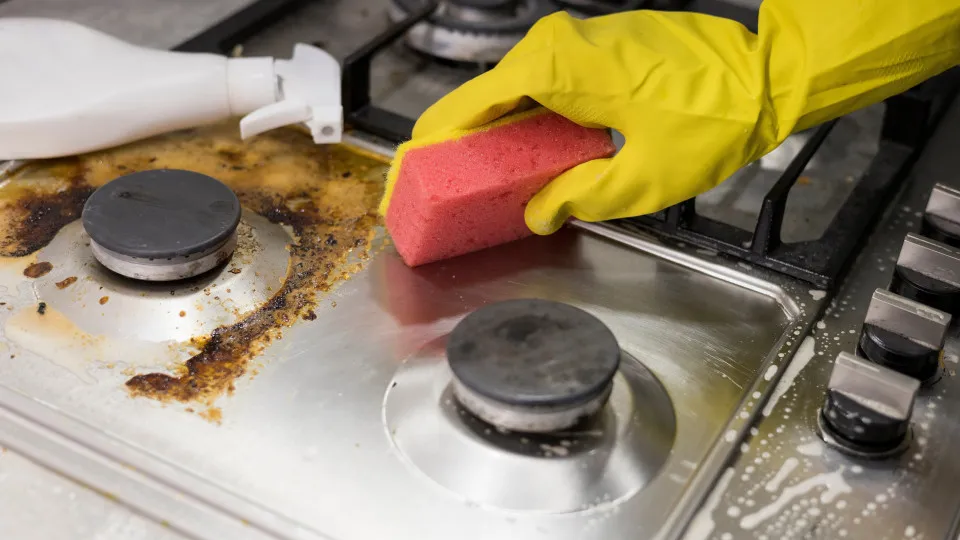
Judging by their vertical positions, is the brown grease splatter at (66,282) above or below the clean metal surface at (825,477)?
below

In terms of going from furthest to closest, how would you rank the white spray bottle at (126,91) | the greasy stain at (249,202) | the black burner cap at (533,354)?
the white spray bottle at (126,91) → the greasy stain at (249,202) → the black burner cap at (533,354)

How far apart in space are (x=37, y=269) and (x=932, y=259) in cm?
72

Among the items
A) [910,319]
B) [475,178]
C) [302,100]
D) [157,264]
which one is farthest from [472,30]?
[910,319]

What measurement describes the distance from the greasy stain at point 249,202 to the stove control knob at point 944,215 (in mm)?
480

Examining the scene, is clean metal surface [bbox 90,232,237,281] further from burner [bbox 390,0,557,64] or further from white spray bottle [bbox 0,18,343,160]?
burner [bbox 390,0,557,64]

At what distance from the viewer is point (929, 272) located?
746 mm

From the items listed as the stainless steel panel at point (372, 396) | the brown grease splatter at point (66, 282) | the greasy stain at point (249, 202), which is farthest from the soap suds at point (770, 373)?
the brown grease splatter at point (66, 282)

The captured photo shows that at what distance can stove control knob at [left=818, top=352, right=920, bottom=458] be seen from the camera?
0.64 meters

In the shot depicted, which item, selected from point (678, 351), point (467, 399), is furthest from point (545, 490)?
point (678, 351)

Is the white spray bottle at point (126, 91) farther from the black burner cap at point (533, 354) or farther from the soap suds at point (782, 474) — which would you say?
the soap suds at point (782, 474)

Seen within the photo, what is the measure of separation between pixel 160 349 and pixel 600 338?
0.34 metres

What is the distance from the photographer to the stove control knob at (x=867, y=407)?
0.64 m

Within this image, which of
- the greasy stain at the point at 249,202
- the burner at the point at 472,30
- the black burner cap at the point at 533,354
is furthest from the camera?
the burner at the point at 472,30

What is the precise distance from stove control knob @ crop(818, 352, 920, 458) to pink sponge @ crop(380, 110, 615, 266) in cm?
27
